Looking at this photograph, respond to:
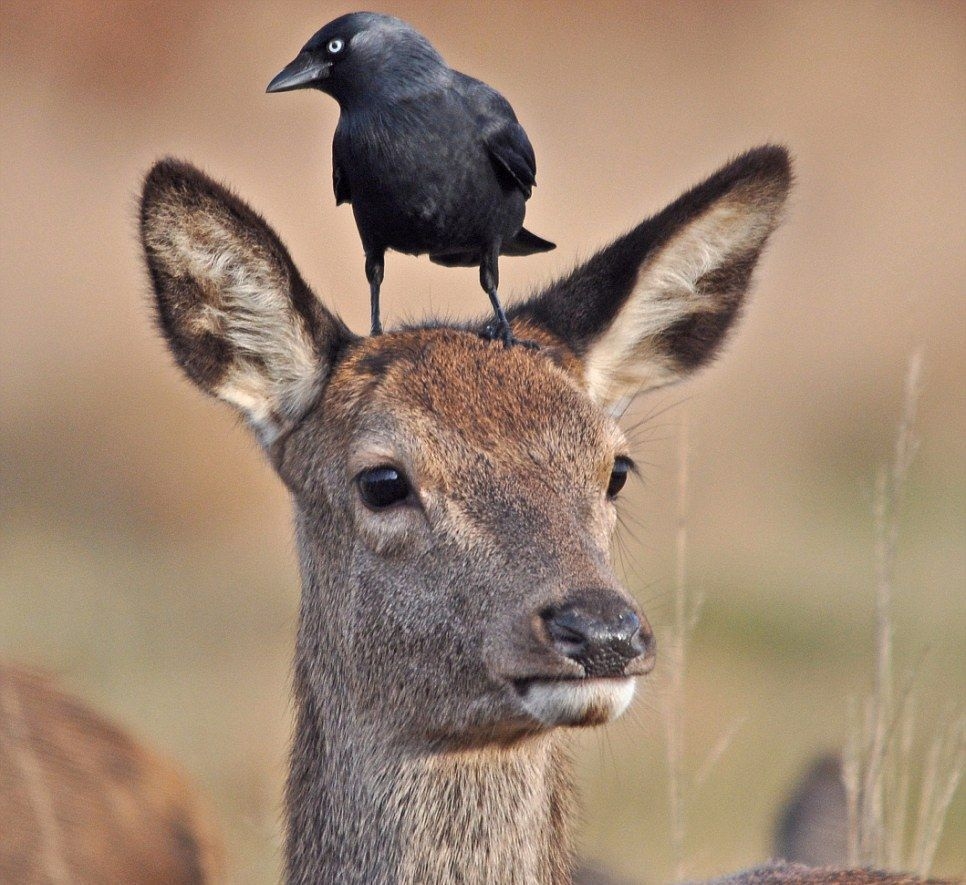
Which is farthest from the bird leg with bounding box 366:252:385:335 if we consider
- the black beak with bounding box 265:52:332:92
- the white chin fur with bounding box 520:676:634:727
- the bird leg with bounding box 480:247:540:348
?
the white chin fur with bounding box 520:676:634:727

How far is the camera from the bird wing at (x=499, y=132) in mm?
4527

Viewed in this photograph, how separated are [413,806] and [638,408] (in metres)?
6.02

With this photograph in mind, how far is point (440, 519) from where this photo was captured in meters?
4.55

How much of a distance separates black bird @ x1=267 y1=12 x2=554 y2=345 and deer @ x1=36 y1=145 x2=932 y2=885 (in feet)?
1.55

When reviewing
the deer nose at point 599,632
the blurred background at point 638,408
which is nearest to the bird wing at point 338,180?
the deer nose at point 599,632

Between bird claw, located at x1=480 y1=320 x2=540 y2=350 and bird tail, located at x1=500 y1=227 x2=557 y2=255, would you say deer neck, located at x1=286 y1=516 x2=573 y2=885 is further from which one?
bird tail, located at x1=500 y1=227 x2=557 y2=255

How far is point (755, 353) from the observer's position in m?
16.3

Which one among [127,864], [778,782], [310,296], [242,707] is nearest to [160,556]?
[242,707]

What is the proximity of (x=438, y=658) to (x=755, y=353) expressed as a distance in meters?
12.2

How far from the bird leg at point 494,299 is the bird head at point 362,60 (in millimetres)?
517

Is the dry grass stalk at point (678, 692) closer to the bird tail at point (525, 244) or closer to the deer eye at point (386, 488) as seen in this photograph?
the bird tail at point (525, 244)

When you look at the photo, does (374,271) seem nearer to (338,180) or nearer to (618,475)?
(338,180)

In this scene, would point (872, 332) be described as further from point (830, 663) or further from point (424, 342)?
point (424, 342)

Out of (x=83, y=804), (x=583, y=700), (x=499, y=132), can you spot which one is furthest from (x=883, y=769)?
(x=83, y=804)
